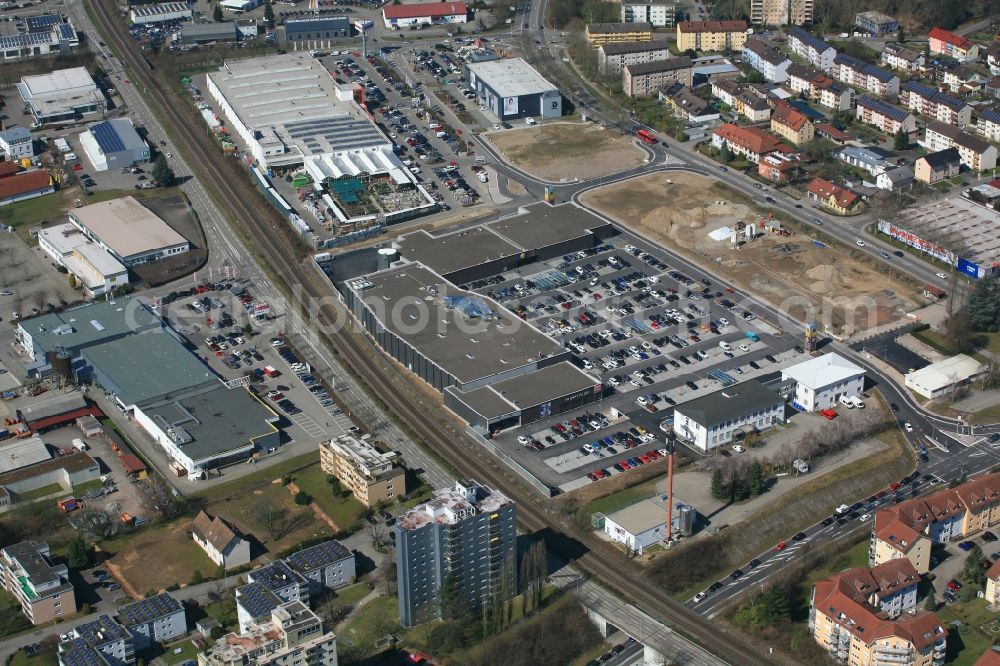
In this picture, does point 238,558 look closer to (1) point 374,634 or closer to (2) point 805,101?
(1) point 374,634

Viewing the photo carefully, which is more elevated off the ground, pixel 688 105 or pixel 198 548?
pixel 688 105

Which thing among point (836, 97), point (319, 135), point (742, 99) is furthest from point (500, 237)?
point (836, 97)

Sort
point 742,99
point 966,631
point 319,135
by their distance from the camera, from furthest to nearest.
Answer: point 742,99, point 319,135, point 966,631

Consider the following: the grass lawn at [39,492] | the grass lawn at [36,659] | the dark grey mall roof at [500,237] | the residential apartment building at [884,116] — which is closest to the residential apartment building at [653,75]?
the residential apartment building at [884,116]

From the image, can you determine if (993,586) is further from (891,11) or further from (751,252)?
(891,11)

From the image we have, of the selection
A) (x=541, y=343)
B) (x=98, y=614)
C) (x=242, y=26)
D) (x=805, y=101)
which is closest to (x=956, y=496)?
(x=541, y=343)

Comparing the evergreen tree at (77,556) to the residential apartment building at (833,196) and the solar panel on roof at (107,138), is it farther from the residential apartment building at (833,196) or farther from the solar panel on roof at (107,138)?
the residential apartment building at (833,196)

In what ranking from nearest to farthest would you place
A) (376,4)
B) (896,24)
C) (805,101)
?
(805,101) < (896,24) < (376,4)

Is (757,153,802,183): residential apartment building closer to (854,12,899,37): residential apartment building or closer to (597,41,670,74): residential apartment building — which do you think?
(597,41,670,74): residential apartment building
